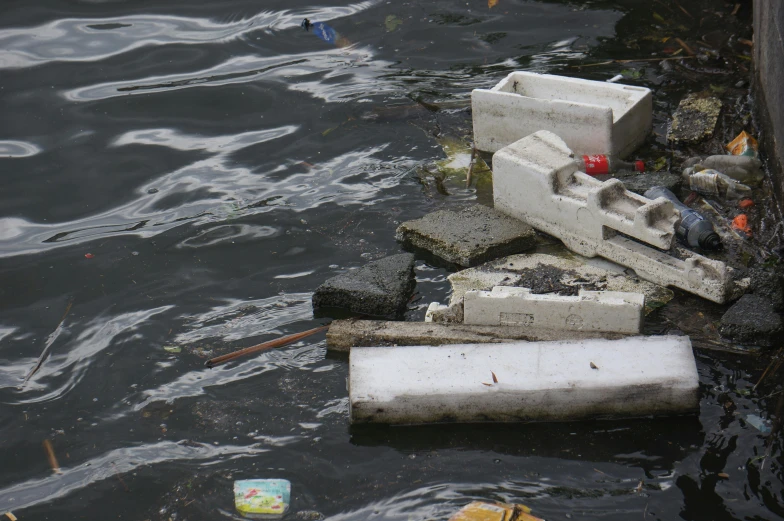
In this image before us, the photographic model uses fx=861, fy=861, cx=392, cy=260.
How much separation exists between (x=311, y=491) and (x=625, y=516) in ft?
4.61

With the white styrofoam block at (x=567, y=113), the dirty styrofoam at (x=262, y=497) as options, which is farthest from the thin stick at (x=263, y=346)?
the white styrofoam block at (x=567, y=113)

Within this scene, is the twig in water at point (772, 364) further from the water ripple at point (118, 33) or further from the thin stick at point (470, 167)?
the water ripple at point (118, 33)

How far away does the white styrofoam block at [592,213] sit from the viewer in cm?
493

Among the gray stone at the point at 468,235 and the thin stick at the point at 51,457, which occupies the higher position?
the gray stone at the point at 468,235

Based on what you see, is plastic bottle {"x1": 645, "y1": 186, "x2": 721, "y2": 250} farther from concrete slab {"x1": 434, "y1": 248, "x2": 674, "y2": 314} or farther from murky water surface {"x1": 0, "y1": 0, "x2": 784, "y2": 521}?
murky water surface {"x1": 0, "y1": 0, "x2": 784, "y2": 521}

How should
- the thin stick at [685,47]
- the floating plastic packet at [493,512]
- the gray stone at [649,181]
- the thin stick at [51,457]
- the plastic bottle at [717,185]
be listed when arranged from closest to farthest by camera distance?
the floating plastic packet at [493,512], the thin stick at [51,457], the gray stone at [649,181], the plastic bottle at [717,185], the thin stick at [685,47]

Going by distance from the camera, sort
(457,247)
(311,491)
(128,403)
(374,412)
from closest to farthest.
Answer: (311,491) < (374,412) < (128,403) < (457,247)

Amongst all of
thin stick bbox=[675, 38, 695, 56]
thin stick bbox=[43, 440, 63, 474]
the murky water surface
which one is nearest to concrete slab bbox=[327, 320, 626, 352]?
the murky water surface

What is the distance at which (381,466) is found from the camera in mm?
4078

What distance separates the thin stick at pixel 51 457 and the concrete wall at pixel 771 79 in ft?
15.3

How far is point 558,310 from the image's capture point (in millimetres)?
4613

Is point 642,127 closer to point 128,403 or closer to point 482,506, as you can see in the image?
point 482,506

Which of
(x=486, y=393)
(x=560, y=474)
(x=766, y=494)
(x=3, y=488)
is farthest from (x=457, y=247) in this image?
(x=3, y=488)

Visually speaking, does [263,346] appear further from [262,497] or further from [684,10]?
[684,10]
